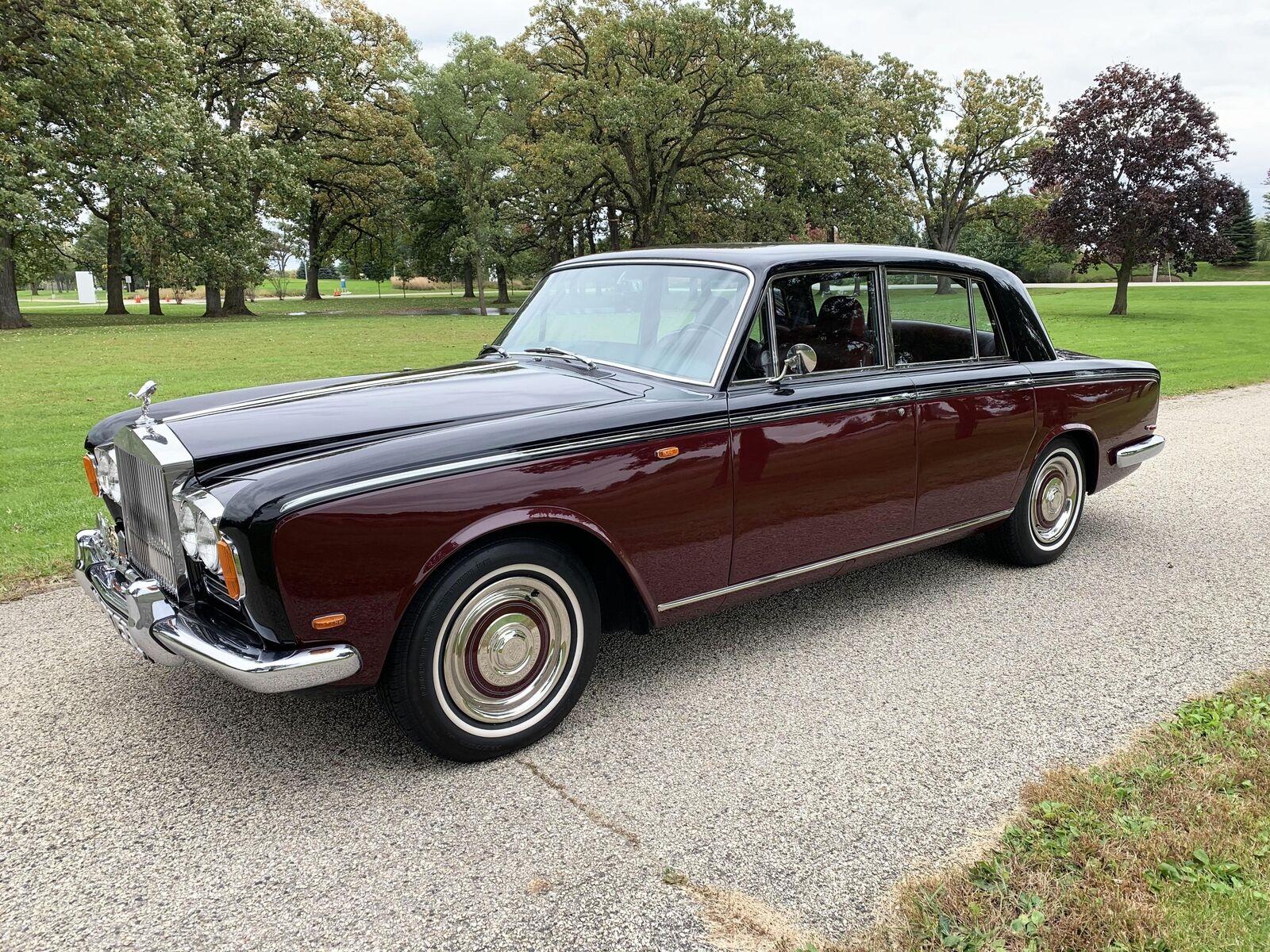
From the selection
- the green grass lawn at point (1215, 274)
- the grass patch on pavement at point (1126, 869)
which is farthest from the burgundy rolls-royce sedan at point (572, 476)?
the green grass lawn at point (1215, 274)

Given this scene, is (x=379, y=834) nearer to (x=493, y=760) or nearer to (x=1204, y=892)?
(x=493, y=760)

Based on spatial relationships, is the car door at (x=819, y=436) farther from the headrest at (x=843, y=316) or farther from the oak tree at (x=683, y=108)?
the oak tree at (x=683, y=108)

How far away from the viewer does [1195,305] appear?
3403 cm

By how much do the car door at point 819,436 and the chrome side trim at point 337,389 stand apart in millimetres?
1196

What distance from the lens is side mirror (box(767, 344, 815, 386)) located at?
11.9ft

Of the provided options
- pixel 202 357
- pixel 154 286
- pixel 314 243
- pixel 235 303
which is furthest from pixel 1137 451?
pixel 314 243

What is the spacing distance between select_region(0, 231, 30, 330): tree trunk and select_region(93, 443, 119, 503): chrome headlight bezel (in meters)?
26.3

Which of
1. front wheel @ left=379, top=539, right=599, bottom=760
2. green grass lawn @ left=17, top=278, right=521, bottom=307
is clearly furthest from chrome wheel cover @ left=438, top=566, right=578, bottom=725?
green grass lawn @ left=17, top=278, right=521, bottom=307

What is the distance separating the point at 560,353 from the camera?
420 cm

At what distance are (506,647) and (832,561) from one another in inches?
63.9

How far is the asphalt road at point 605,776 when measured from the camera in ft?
7.73

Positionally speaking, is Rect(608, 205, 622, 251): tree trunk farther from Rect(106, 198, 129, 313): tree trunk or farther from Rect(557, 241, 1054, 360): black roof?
Rect(557, 241, 1054, 360): black roof

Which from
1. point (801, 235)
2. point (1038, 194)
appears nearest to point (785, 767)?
point (801, 235)

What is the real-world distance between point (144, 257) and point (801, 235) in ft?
73.7
